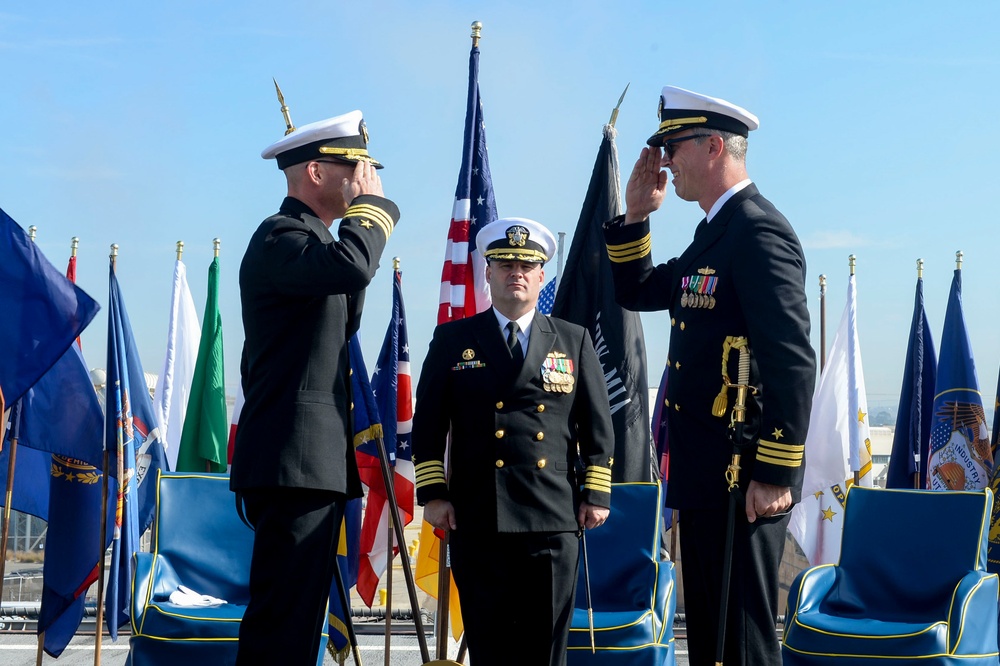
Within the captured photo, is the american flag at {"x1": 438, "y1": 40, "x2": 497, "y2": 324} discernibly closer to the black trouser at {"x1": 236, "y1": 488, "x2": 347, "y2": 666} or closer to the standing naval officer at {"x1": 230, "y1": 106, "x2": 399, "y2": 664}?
the standing naval officer at {"x1": 230, "y1": 106, "x2": 399, "y2": 664}

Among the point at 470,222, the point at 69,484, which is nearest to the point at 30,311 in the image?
the point at 69,484

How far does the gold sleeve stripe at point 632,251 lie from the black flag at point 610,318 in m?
1.81

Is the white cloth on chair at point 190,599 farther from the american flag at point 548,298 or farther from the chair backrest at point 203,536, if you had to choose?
the american flag at point 548,298

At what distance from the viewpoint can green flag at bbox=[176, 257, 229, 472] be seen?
6.23 meters

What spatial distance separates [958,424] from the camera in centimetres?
687

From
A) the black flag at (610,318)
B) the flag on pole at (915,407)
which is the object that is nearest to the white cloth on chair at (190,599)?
the black flag at (610,318)

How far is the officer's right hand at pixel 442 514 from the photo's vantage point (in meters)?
3.39

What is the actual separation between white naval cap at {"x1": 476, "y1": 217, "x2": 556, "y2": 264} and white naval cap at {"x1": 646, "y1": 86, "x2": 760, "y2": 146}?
611 millimetres

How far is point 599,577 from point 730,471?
205cm

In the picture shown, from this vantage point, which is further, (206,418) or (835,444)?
(835,444)

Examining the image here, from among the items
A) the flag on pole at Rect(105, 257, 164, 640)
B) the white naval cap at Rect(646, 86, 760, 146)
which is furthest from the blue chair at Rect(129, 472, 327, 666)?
the white naval cap at Rect(646, 86, 760, 146)

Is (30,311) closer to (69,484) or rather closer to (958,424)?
(69,484)

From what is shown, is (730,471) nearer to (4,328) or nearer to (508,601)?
(508,601)

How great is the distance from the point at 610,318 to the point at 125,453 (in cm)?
263
